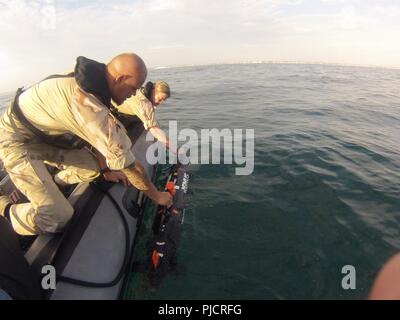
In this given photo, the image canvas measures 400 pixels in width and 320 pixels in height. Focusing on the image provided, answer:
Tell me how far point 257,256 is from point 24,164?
125 inches

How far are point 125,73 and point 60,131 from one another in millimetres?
1134

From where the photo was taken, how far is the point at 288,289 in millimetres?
3668

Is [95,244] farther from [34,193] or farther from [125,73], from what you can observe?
[125,73]

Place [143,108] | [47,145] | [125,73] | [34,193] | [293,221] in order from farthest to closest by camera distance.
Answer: [143,108], [293,221], [47,145], [34,193], [125,73]

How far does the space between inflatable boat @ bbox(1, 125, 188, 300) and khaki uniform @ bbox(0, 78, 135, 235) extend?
228mm

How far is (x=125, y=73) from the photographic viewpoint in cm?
286

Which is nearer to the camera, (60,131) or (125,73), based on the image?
(125,73)

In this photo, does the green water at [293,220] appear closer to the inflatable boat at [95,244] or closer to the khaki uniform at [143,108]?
the inflatable boat at [95,244]

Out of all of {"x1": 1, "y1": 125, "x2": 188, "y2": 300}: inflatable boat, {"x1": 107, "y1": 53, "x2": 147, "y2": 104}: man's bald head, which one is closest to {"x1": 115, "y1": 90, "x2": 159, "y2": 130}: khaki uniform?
{"x1": 1, "y1": 125, "x2": 188, "y2": 300}: inflatable boat

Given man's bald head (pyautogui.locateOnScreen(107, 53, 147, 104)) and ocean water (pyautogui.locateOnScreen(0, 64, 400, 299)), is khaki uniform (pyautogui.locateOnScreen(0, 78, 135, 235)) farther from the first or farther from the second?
ocean water (pyautogui.locateOnScreen(0, 64, 400, 299))

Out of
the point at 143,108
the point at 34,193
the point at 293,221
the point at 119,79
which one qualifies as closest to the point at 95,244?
the point at 34,193

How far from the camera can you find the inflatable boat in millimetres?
2904

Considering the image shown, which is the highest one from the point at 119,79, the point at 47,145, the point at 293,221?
the point at 119,79
